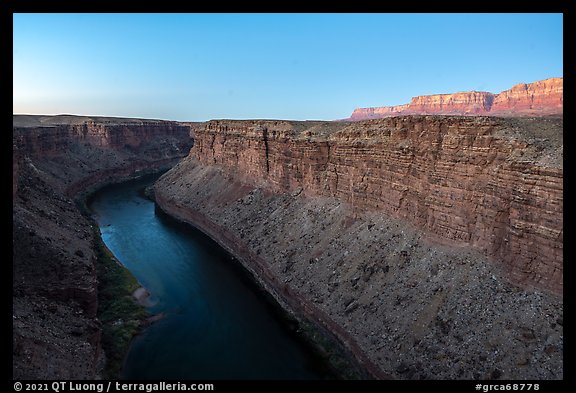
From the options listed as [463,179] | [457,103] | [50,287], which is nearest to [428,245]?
[463,179]

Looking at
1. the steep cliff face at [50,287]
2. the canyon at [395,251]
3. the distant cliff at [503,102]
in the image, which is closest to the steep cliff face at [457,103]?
the distant cliff at [503,102]

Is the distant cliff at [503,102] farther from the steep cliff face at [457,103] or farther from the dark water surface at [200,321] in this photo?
the dark water surface at [200,321]

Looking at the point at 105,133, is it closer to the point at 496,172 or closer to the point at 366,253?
the point at 366,253

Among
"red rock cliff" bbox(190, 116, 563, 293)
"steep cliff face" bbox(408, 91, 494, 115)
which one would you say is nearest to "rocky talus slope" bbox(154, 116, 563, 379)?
"red rock cliff" bbox(190, 116, 563, 293)

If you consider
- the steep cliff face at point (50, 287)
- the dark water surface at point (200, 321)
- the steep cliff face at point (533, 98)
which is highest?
the steep cliff face at point (533, 98)

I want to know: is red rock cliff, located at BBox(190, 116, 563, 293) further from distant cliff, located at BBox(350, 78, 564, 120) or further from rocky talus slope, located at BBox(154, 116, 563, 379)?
distant cliff, located at BBox(350, 78, 564, 120)

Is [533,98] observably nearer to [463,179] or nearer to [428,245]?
[463,179]
